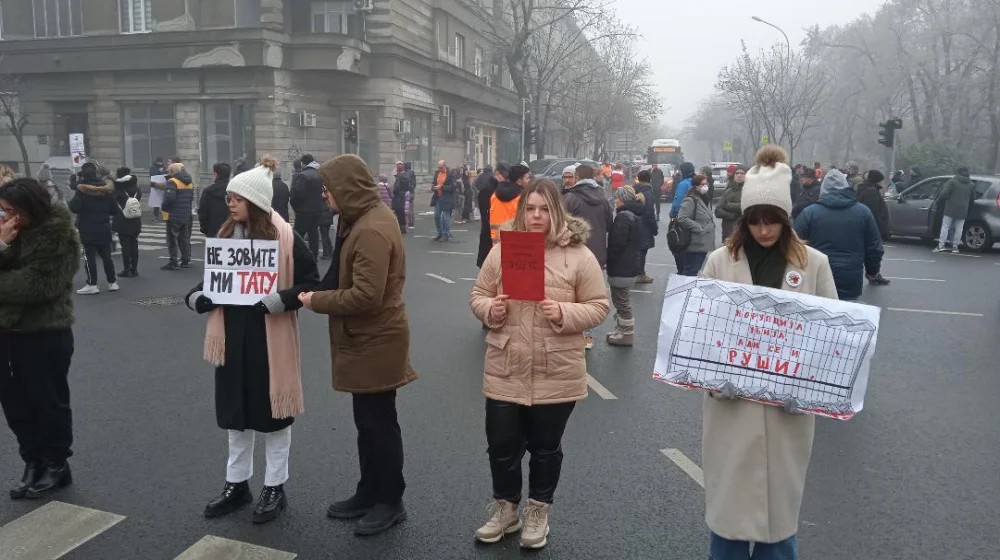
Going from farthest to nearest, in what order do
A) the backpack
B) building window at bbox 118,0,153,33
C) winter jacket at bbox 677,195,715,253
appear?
building window at bbox 118,0,153,33 < the backpack < winter jacket at bbox 677,195,715,253

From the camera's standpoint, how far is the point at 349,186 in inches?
167

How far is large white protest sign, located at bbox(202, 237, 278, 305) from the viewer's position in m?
4.45

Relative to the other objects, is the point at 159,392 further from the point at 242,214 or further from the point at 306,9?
the point at 306,9

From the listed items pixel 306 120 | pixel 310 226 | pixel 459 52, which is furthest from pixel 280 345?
pixel 459 52

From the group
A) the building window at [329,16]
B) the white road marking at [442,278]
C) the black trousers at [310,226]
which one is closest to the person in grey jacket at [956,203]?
the white road marking at [442,278]

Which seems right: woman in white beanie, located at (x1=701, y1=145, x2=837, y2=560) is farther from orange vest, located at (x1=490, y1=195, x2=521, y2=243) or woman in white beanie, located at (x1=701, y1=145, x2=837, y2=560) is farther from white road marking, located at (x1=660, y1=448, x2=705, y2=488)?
orange vest, located at (x1=490, y1=195, x2=521, y2=243)

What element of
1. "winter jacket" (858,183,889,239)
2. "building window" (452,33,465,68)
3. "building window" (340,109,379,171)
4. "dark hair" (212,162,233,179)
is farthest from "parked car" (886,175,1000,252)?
"building window" (452,33,465,68)

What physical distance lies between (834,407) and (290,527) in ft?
9.41

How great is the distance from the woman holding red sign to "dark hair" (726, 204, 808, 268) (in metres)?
0.88

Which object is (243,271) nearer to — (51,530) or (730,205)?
(51,530)

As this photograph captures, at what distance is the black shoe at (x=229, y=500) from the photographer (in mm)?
4508

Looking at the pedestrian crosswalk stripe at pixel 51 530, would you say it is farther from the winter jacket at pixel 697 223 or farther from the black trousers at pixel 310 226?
the black trousers at pixel 310 226

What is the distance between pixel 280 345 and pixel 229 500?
93 cm

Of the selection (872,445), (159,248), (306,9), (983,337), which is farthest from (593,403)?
(306,9)
